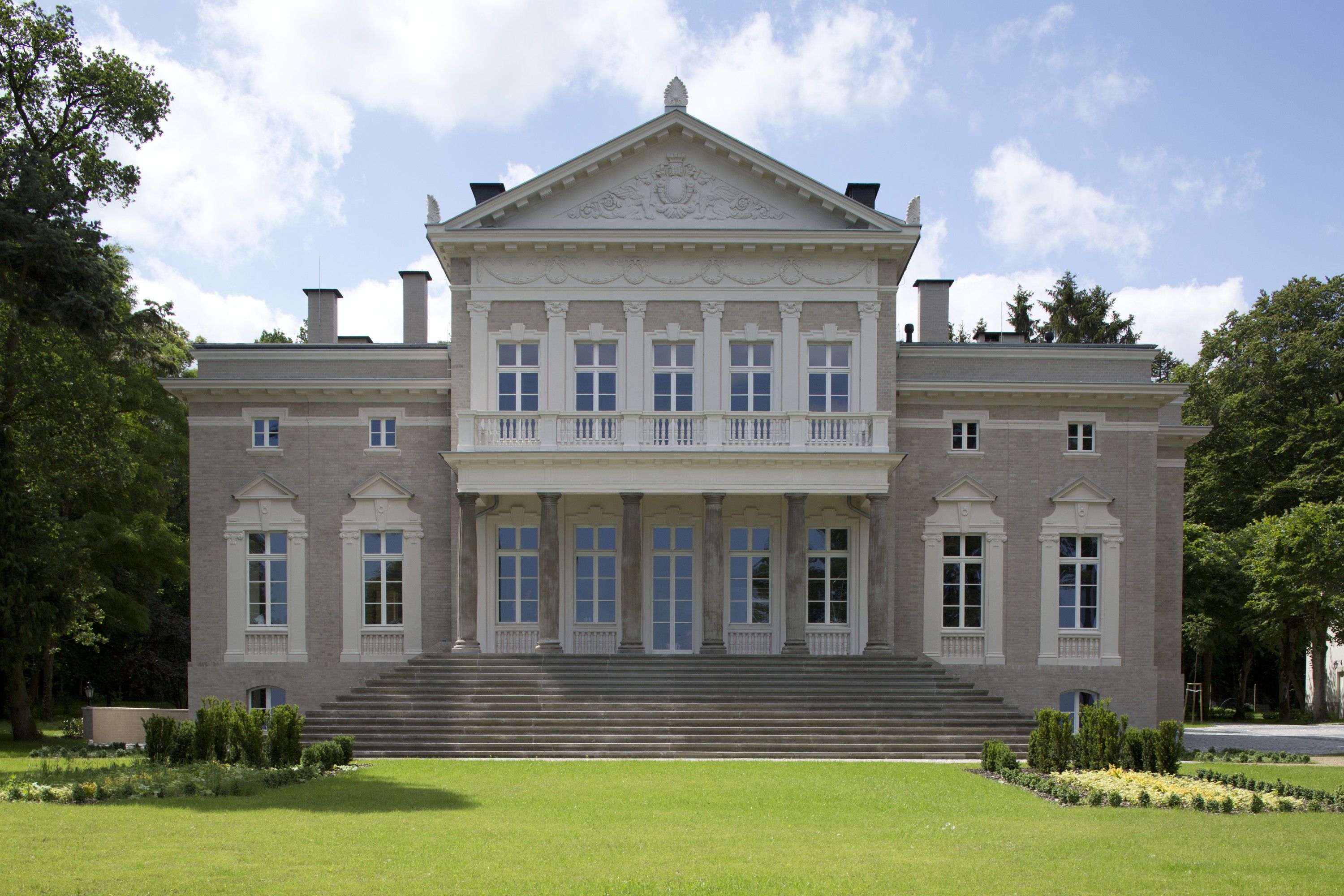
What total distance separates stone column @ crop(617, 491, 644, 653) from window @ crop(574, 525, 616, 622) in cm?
136

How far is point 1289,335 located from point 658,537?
33.0m

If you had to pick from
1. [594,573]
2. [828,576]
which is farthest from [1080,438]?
[594,573]

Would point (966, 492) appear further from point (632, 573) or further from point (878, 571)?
point (632, 573)

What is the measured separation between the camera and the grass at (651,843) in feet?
35.2

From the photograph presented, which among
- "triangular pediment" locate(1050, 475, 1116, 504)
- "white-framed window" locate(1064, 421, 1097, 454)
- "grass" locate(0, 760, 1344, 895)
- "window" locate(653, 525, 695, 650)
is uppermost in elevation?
"white-framed window" locate(1064, 421, 1097, 454)

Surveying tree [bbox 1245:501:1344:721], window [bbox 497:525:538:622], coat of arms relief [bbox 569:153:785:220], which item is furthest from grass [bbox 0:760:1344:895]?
tree [bbox 1245:501:1344:721]

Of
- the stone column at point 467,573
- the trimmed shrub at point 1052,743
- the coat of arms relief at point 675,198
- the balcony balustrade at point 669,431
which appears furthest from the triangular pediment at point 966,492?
the stone column at point 467,573

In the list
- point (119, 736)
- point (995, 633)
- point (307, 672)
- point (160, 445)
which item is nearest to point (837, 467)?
point (995, 633)

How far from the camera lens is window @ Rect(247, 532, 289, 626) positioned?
2959 cm

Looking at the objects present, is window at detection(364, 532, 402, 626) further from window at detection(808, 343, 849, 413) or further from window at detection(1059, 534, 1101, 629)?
window at detection(1059, 534, 1101, 629)

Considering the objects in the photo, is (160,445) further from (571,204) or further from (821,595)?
(821,595)

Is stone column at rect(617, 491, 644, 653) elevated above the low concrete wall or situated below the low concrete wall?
above

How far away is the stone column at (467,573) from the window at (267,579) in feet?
15.9

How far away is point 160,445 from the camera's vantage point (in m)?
37.2
